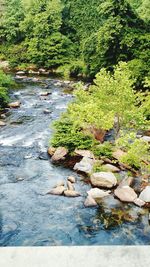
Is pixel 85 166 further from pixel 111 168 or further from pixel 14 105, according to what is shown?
pixel 14 105

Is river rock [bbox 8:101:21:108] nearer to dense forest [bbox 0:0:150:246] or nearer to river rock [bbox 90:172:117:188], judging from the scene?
dense forest [bbox 0:0:150:246]

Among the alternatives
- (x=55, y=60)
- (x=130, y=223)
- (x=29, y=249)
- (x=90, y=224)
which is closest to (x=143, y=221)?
(x=130, y=223)

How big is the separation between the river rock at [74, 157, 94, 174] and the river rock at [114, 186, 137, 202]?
2.18 meters

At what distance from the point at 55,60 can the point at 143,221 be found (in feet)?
100

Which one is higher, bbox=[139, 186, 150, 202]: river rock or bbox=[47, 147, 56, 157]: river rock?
bbox=[139, 186, 150, 202]: river rock

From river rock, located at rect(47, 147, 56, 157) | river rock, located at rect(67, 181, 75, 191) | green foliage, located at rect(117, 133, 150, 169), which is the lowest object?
river rock, located at rect(47, 147, 56, 157)

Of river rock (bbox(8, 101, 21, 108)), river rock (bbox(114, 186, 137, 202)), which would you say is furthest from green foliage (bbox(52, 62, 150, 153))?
river rock (bbox(8, 101, 21, 108))

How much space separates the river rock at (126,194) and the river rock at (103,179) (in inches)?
23.9

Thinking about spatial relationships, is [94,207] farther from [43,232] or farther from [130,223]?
[43,232]

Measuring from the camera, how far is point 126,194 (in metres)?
12.0

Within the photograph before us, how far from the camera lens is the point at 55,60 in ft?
126

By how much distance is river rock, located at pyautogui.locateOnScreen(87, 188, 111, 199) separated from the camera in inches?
477

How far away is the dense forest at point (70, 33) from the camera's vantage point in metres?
28.0

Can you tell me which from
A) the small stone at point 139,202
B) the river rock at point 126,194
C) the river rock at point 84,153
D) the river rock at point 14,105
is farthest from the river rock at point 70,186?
the river rock at point 14,105
